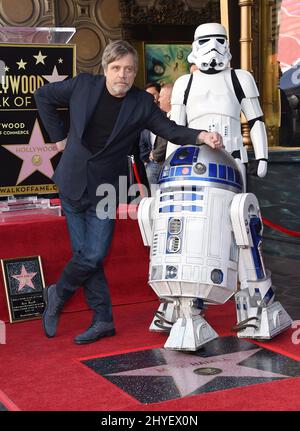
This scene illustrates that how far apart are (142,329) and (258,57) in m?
3.66

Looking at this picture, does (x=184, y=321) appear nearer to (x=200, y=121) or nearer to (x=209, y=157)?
(x=209, y=157)

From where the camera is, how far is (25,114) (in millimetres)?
4309

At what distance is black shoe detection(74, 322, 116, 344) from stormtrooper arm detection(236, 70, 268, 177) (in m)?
1.18

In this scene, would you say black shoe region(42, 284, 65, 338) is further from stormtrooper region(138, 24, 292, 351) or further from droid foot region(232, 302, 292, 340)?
droid foot region(232, 302, 292, 340)

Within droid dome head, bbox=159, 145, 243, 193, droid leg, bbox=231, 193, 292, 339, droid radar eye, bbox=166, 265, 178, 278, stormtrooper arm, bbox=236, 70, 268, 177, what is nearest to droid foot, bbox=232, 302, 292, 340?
droid leg, bbox=231, 193, 292, 339

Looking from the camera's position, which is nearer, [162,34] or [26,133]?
[26,133]

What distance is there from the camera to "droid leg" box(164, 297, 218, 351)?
10.9ft

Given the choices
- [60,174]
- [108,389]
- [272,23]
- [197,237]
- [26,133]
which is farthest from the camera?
[272,23]

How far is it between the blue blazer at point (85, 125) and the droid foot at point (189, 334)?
759 millimetres

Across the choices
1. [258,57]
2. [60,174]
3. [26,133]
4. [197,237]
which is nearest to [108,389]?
[197,237]

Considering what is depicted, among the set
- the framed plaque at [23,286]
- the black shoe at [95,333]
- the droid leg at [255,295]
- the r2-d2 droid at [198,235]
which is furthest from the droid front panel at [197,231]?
the framed plaque at [23,286]

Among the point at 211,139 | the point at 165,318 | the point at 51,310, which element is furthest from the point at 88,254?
the point at 211,139

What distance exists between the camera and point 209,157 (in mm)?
3375
